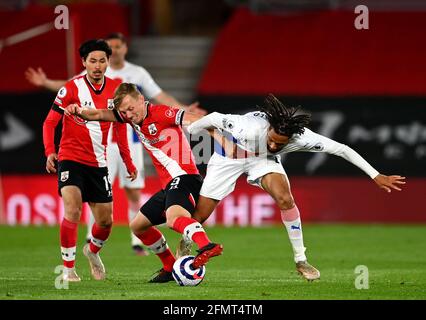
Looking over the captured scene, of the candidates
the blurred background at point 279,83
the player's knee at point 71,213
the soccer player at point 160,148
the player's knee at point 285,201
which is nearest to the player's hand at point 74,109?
the soccer player at point 160,148

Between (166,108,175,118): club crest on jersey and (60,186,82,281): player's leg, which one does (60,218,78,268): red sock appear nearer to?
(60,186,82,281): player's leg

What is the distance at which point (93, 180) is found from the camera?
10.4 m

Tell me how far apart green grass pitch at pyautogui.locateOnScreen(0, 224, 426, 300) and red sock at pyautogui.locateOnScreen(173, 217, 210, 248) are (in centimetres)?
42

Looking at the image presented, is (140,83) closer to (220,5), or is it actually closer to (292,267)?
(292,267)

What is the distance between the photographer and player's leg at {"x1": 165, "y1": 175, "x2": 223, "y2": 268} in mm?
9008

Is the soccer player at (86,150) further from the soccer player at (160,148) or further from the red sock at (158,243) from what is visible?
the red sock at (158,243)

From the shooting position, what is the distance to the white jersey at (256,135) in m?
9.80

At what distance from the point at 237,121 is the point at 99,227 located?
1.75 metres

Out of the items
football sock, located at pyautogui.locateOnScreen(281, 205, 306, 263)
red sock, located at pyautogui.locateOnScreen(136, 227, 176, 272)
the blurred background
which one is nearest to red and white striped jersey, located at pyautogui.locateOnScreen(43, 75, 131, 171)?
red sock, located at pyautogui.locateOnScreen(136, 227, 176, 272)

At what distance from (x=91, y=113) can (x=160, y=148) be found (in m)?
0.70

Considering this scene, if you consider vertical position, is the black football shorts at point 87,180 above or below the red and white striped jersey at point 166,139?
below

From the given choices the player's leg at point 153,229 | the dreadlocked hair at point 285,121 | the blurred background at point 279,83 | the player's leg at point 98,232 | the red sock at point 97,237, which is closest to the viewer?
the dreadlocked hair at point 285,121

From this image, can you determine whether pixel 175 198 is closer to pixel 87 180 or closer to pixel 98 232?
pixel 87 180
